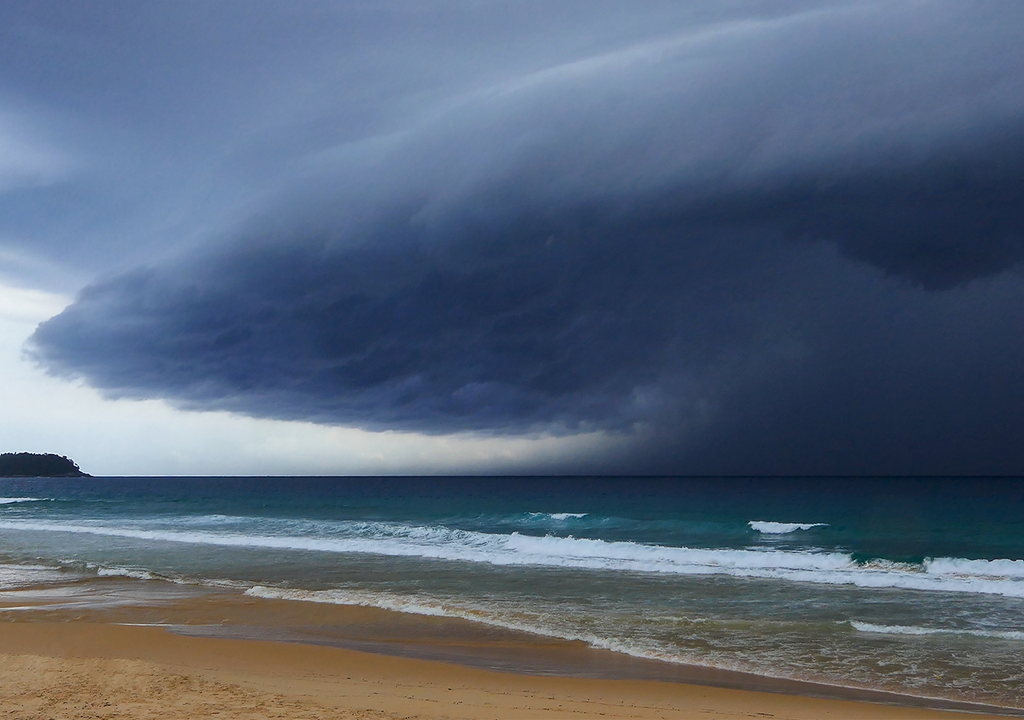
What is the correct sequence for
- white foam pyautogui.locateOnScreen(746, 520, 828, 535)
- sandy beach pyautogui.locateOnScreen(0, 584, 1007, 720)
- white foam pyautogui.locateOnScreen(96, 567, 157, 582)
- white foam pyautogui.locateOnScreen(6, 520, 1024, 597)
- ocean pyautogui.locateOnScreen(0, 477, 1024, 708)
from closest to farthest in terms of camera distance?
sandy beach pyautogui.locateOnScreen(0, 584, 1007, 720), ocean pyautogui.locateOnScreen(0, 477, 1024, 708), white foam pyautogui.locateOnScreen(96, 567, 157, 582), white foam pyautogui.locateOnScreen(6, 520, 1024, 597), white foam pyautogui.locateOnScreen(746, 520, 828, 535)

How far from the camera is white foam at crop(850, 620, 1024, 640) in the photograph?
12562mm

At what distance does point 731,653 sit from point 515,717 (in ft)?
16.1

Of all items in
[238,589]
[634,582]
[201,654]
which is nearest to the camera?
[201,654]

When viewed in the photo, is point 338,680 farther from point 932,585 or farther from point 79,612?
point 932,585

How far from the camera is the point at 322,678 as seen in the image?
9.38m

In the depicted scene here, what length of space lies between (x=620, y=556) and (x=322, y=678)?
1778cm

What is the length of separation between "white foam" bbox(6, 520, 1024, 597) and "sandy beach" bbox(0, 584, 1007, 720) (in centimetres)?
1076

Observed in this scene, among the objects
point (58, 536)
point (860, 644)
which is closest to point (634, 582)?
point (860, 644)

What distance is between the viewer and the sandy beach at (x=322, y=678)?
25.6 ft

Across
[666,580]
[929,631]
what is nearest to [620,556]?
[666,580]

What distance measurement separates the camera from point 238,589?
670 inches

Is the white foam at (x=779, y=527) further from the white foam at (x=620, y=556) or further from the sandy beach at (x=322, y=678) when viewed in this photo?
the sandy beach at (x=322, y=678)

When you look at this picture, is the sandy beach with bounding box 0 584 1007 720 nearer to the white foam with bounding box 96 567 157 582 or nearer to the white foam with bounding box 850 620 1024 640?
the white foam with bounding box 850 620 1024 640

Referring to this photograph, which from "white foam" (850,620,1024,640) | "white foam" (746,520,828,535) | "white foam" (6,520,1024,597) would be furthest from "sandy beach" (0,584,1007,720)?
"white foam" (746,520,828,535)
